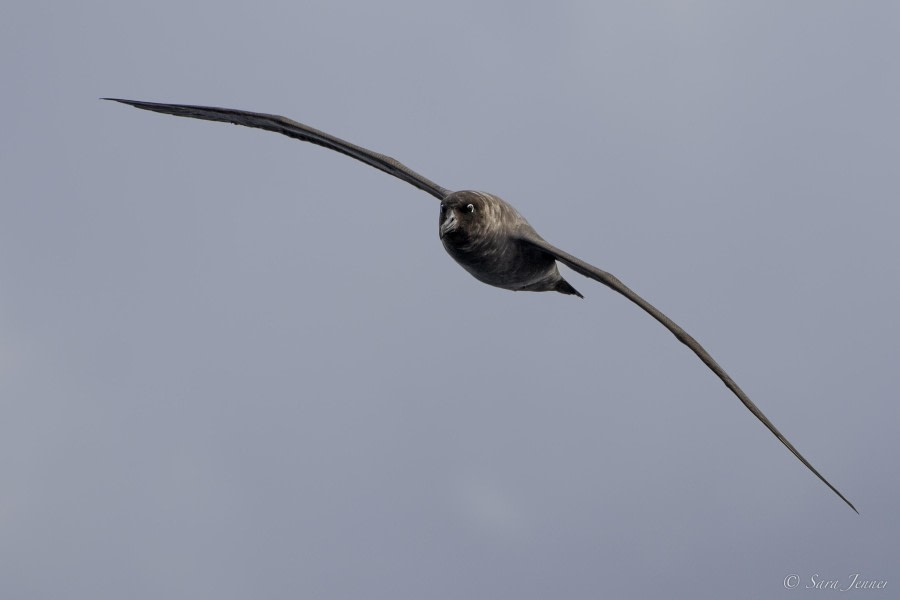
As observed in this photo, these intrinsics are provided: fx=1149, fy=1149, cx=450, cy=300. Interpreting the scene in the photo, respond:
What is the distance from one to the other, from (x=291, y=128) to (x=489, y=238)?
13.1 ft

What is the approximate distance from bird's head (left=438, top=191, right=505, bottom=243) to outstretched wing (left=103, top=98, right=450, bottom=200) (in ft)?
4.80

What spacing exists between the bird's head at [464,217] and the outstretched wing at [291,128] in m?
1.46

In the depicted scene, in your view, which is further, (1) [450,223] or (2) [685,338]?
(1) [450,223]

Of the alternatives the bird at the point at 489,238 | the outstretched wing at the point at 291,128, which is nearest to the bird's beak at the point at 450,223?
the bird at the point at 489,238

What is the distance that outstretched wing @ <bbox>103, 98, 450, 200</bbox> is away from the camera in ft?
54.3

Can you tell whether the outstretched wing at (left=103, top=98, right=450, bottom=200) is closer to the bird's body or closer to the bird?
the bird

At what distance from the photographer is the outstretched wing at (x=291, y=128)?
→ 54.3 ft

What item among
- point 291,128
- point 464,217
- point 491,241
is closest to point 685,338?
point 491,241

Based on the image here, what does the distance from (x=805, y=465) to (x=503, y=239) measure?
15.7 feet

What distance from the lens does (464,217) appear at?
14.6 m

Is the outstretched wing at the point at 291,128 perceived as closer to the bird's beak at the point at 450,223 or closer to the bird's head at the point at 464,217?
the bird's head at the point at 464,217

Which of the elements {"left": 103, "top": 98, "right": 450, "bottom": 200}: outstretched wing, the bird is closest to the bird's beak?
the bird

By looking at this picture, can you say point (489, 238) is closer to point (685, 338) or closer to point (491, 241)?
point (491, 241)

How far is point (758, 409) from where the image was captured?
13.9 metres
